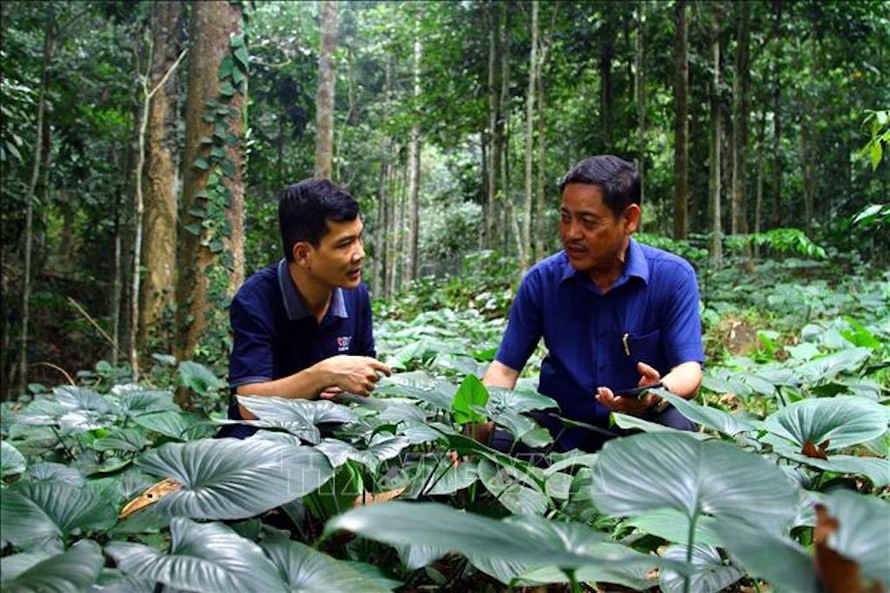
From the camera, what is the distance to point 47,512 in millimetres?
1287

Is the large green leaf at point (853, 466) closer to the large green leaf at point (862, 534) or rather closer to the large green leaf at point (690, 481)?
the large green leaf at point (690, 481)

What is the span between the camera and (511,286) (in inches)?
378

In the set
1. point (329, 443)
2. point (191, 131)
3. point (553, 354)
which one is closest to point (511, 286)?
point (191, 131)

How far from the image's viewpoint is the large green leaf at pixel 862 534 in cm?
70

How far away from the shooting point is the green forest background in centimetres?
446

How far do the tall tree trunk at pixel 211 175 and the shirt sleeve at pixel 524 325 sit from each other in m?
1.99

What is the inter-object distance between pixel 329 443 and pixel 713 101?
9883mm

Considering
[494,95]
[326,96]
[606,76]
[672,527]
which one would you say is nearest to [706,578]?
[672,527]

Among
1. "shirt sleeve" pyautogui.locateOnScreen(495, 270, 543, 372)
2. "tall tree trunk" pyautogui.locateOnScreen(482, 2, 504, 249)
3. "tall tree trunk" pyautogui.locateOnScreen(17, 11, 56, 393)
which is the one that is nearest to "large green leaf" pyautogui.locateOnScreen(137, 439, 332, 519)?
"shirt sleeve" pyautogui.locateOnScreen(495, 270, 543, 372)

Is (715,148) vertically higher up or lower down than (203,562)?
higher up

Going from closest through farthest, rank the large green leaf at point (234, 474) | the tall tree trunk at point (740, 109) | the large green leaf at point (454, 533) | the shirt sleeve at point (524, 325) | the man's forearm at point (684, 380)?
the large green leaf at point (454, 533) → the large green leaf at point (234, 474) → the man's forearm at point (684, 380) → the shirt sleeve at point (524, 325) → the tall tree trunk at point (740, 109)

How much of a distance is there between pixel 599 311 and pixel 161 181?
20.9 ft

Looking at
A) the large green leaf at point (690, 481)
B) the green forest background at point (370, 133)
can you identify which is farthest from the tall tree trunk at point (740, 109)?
the large green leaf at point (690, 481)

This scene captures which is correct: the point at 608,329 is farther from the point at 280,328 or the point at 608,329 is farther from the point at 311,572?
the point at 311,572
